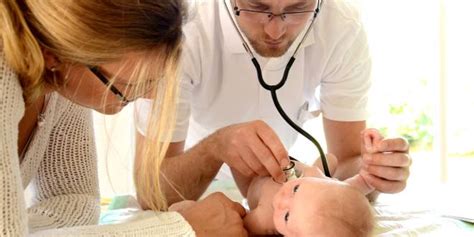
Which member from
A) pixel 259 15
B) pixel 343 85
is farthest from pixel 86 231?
pixel 343 85

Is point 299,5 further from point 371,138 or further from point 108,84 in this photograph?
point 108,84

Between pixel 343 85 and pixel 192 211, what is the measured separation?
599 mm

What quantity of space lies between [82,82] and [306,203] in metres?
0.45

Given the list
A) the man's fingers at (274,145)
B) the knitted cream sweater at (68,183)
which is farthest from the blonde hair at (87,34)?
the man's fingers at (274,145)

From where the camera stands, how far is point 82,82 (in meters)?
0.99

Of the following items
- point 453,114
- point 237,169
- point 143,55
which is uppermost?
point 143,55

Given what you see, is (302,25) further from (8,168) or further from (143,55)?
(8,168)

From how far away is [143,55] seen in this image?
0.95 metres

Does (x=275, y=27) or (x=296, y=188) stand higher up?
(x=275, y=27)

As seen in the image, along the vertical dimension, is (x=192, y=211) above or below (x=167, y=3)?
below

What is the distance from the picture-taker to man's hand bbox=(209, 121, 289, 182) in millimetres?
1254

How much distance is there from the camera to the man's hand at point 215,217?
117 cm

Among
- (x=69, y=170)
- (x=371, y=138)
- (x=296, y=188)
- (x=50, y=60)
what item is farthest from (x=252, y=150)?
(x=50, y=60)

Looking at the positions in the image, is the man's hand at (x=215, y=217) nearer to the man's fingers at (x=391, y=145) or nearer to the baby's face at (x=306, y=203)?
the baby's face at (x=306, y=203)
